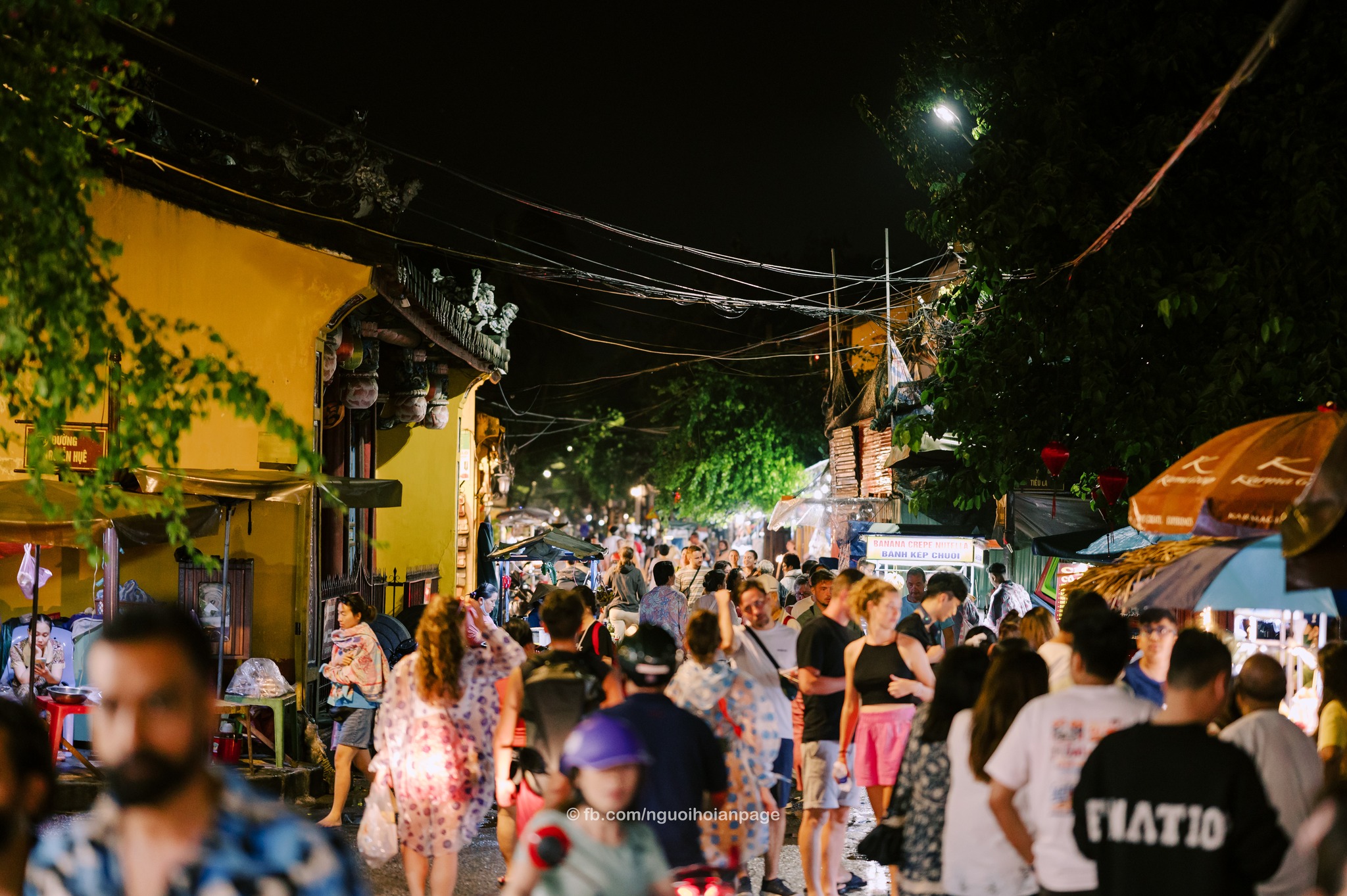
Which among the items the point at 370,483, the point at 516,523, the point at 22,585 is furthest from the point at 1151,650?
the point at 516,523

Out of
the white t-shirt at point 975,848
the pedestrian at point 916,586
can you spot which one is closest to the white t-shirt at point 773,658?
the white t-shirt at point 975,848

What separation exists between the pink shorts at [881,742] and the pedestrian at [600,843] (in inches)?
165

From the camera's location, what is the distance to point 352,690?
1006cm

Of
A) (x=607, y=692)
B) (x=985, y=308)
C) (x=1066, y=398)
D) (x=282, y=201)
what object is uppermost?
(x=282, y=201)

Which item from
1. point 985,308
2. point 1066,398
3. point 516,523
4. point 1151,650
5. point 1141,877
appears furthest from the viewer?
point 516,523

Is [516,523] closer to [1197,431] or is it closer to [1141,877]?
[1197,431]

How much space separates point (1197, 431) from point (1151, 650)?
3824mm

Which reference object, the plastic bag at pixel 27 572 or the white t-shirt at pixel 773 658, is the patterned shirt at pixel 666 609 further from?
the plastic bag at pixel 27 572

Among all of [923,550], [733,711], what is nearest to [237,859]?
[733,711]

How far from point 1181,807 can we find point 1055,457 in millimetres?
7862

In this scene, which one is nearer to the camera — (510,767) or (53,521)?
(510,767)

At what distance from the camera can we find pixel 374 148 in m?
12.9

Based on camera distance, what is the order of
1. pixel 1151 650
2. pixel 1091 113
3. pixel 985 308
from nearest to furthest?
1. pixel 1151 650
2. pixel 1091 113
3. pixel 985 308

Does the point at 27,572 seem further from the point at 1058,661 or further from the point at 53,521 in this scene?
the point at 1058,661
